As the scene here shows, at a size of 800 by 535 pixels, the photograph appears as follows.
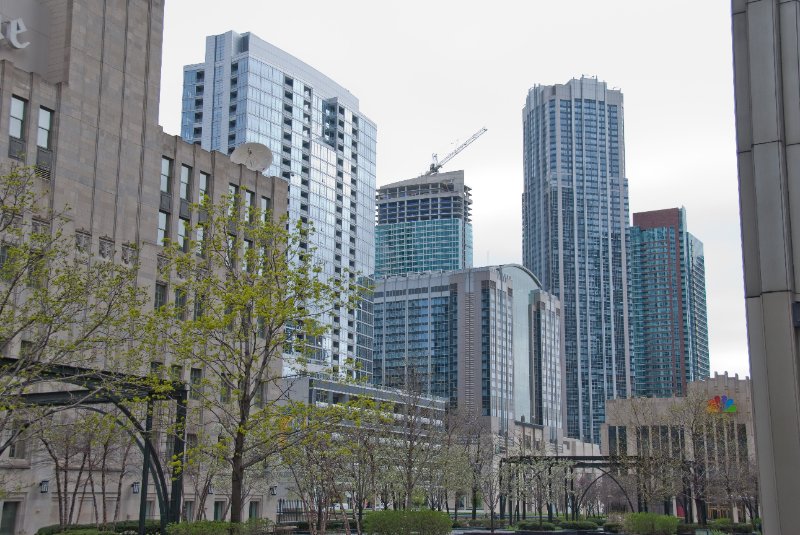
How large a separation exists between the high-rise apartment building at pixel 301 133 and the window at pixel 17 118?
118m

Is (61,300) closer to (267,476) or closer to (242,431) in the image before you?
(242,431)

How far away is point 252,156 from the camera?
72.0 m

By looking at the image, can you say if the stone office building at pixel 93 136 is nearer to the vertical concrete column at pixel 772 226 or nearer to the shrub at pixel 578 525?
the shrub at pixel 578 525

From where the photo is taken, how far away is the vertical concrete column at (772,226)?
1797cm

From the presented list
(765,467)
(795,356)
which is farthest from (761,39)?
(765,467)

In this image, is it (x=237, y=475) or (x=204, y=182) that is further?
(x=204, y=182)

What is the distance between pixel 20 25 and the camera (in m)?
54.0

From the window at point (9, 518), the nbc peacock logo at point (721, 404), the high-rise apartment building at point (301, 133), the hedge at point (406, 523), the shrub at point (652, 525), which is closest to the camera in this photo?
the hedge at point (406, 523)

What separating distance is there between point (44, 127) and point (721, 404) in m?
98.0

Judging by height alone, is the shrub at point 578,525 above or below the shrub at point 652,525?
below

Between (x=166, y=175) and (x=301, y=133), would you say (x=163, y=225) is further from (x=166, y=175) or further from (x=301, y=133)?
(x=301, y=133)

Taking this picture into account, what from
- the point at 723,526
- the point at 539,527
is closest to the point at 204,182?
the point at 539,527

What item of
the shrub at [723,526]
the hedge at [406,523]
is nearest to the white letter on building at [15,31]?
the hedge at [406,523]

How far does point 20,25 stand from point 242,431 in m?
37.2
